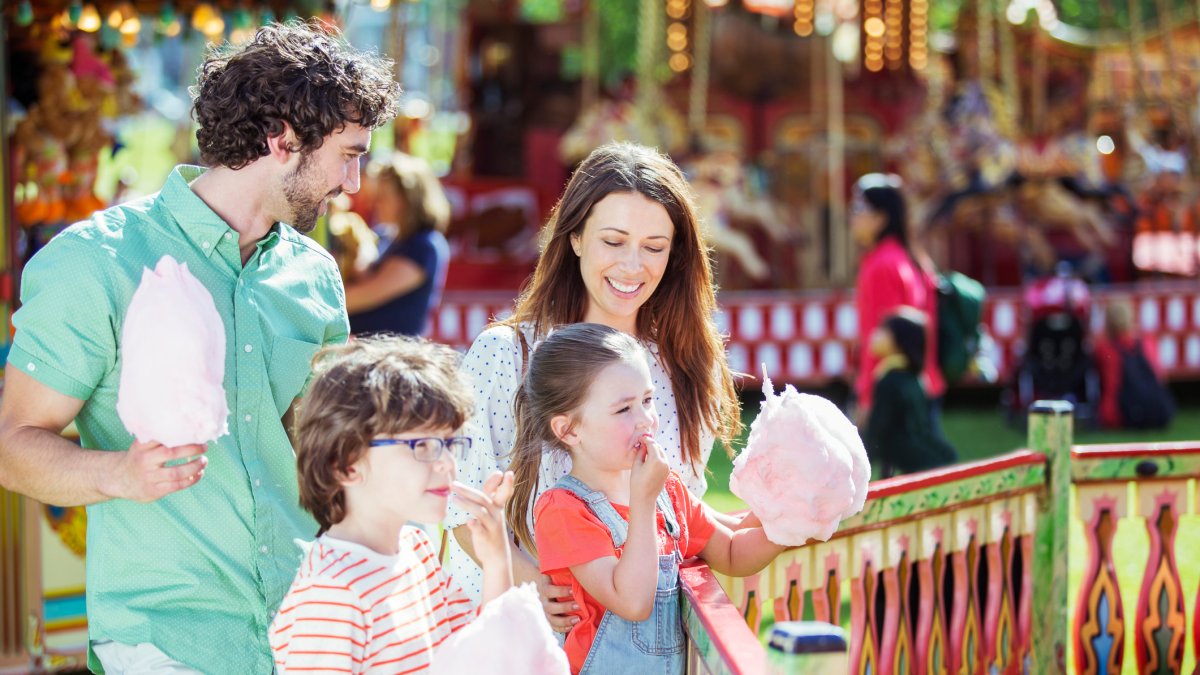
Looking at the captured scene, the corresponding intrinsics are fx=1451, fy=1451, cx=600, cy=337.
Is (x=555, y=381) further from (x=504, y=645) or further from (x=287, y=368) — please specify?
(x=504, y=645)

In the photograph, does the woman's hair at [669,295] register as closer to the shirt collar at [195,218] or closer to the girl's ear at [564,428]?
the girl's ear at [564,428]

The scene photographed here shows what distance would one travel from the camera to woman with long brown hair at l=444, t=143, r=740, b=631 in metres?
2.79

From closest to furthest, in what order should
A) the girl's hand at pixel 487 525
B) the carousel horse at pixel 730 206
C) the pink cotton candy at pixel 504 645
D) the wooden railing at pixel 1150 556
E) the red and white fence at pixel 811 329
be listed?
the pink cotton candy at pixel 504 645 < the girl's hand at pixel 487 525 < the wooden railing at pixel 1150 556 < the red and white fence at pixel 811 329 < the carousel horse at pixel 730 206

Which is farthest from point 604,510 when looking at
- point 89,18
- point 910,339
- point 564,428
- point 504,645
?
point 89,18

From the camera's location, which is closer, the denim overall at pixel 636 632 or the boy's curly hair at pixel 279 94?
the boy's curly hair at pixel 279 94

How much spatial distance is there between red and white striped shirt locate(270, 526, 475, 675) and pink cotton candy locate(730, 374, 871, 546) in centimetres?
63

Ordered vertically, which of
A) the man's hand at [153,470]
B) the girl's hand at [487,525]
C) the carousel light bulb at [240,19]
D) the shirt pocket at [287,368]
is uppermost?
the carousel light bulb at [240,19]

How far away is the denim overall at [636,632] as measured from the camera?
Answer: 246cm

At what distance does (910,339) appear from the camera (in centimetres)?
573

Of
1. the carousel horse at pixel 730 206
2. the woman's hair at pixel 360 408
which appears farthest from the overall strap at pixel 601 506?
the carousel horse at pixel 730 206

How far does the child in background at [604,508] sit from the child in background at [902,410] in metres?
3.05

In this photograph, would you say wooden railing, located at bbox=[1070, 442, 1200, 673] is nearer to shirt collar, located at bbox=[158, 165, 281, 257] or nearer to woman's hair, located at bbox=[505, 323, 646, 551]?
woman's hair, located at bbox=[505, 323, 646, 551]

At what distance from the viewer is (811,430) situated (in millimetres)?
2389

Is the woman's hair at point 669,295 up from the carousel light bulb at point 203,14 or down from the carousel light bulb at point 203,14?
down
